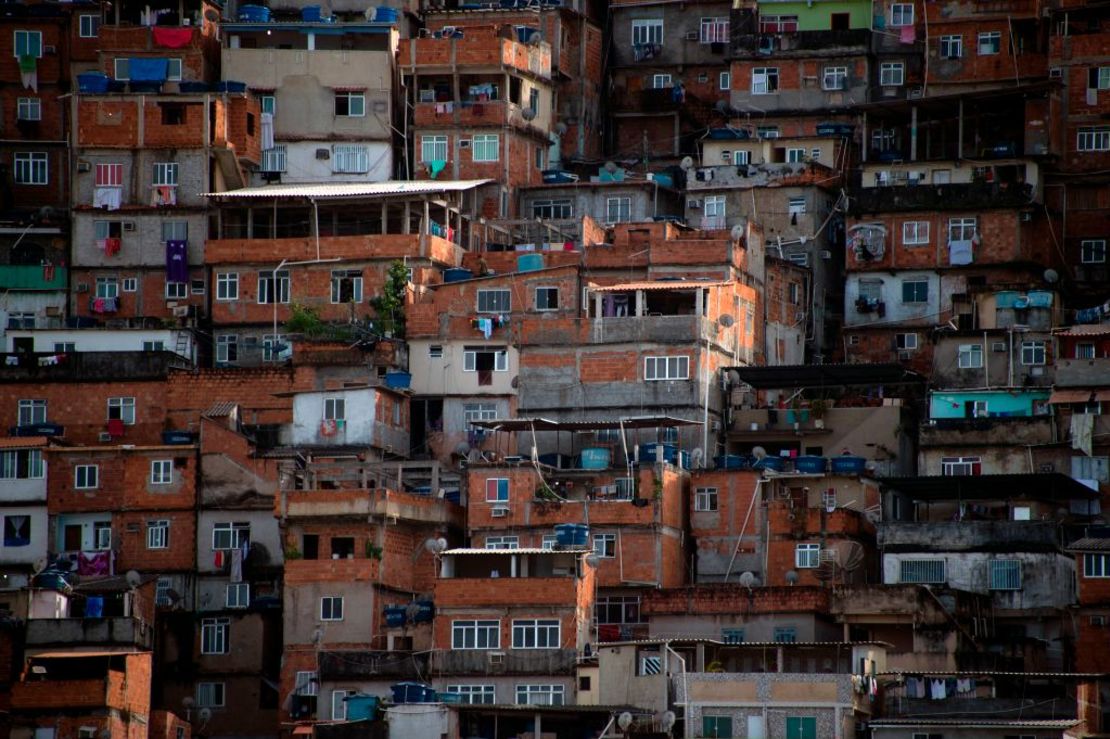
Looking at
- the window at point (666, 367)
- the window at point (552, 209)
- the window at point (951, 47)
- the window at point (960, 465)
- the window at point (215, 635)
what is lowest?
the window at point (215, 635)

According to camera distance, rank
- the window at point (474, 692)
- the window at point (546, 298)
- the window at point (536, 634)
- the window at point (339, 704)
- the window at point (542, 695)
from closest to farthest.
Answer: the window at point (542, 695) < the window at point (474, 692) < the window at point (536, 634) < the window at point (339, 704) < the window at point (546, 298)

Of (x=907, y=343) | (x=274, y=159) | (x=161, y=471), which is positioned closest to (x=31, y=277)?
(x=274, y=159)

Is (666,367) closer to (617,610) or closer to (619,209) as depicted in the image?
(617,610)

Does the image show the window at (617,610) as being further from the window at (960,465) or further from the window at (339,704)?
the window at (960,465)

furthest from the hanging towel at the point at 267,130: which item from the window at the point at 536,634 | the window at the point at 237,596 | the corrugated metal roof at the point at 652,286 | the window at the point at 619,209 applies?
the window at the point at 536,634

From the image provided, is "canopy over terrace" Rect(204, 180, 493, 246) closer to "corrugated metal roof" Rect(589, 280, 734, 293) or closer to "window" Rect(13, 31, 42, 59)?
"corrugated metal roof" Rect(589, 280, 734, 293)

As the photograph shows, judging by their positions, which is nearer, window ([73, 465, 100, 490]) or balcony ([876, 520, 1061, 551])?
balcony ([876, 520, 1061, 551])

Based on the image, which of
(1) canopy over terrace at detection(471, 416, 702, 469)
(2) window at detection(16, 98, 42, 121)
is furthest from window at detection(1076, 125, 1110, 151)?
(2) window at detection(16, 98, 42, 121)
